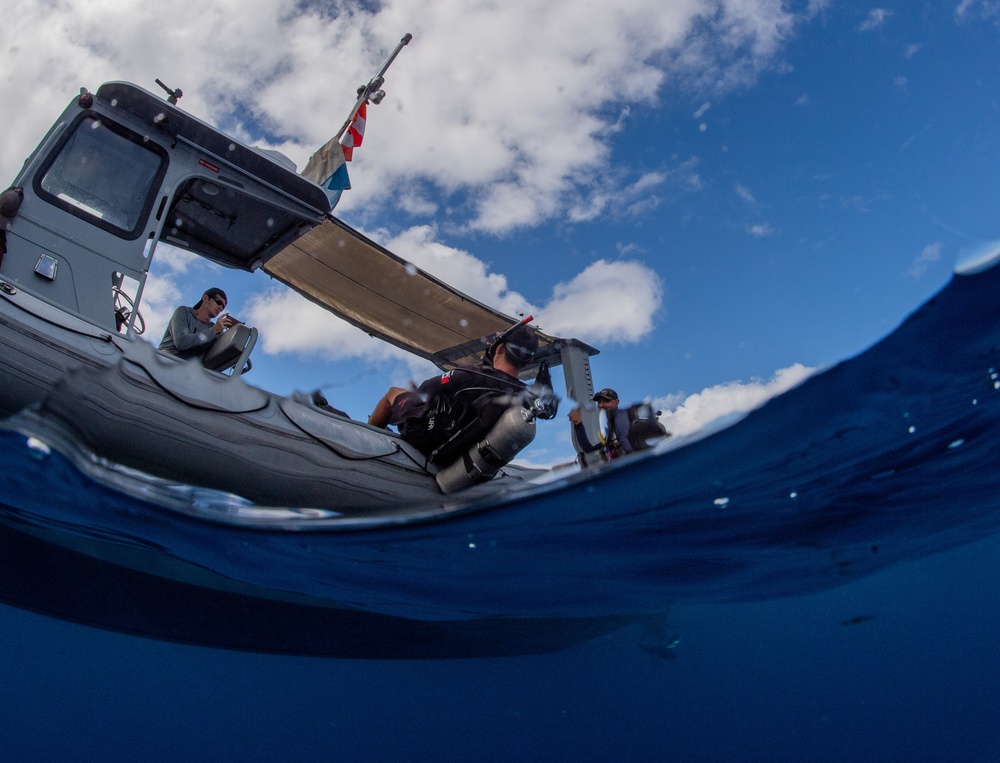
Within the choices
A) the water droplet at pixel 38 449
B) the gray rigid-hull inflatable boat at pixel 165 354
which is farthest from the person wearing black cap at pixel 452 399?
the water droplet at pixel 38 449

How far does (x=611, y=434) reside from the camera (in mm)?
3156

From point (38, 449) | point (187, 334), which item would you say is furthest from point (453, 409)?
point (38, 449)

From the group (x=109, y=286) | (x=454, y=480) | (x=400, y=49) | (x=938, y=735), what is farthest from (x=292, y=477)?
(x=938, y=735)

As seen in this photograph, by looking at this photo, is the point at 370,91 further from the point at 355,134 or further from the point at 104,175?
the point at 104,175

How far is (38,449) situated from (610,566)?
412 cm

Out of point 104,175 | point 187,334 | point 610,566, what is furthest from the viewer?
point 610,566

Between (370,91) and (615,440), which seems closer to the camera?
(615,440)

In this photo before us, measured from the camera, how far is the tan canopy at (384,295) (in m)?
7.40

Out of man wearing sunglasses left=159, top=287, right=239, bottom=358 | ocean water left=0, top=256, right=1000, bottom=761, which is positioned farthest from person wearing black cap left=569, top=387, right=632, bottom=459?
man wearing sunglasses left=159, top=287, right=239, bottom=358

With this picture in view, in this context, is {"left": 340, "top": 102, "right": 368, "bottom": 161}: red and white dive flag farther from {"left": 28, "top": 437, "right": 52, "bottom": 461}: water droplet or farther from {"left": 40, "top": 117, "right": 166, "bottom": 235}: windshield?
{"left": 28, "top": 437, "right": 52, "bottom": 461}: water droplet

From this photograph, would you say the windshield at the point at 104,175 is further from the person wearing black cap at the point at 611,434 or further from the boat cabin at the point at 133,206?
the person wearing black cap at the point at 611,434

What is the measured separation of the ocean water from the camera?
2.97 m

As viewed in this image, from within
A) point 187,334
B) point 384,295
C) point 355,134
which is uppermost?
point 355,134

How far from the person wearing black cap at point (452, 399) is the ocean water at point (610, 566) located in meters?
0.54
